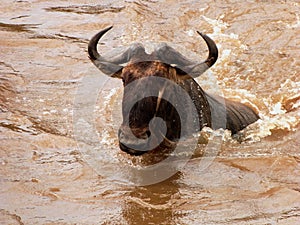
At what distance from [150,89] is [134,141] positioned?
0.55m

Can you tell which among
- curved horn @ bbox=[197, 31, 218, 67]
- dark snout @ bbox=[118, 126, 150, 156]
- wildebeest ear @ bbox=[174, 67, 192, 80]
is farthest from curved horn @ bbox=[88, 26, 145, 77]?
dark snout @ bbox=[118, 126, 150, 156]

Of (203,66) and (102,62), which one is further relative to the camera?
(102,62)

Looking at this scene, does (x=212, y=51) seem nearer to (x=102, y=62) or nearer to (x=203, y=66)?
(x=203, y=66)

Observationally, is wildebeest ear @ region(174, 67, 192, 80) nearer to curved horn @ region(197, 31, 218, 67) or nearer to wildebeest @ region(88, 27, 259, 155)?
wildebeest @ region(88, 27, 259, 155)

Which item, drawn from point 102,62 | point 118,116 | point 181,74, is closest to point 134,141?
point 181,74

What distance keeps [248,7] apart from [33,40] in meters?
3.77

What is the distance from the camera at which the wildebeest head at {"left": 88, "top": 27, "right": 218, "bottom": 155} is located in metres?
5.32

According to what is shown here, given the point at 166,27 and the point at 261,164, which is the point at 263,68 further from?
the point at 261,164

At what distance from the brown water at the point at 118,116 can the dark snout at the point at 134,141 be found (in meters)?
0.36

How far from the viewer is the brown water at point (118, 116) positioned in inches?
192

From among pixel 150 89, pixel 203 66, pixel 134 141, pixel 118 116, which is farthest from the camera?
pixel 118 116

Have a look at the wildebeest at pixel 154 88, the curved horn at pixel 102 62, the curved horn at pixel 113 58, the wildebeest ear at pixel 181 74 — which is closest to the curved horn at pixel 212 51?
the wildebeest at pixel 154 88

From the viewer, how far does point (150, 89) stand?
17.7 feet

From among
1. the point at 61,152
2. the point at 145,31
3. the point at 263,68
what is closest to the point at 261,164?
the point at 61,152
